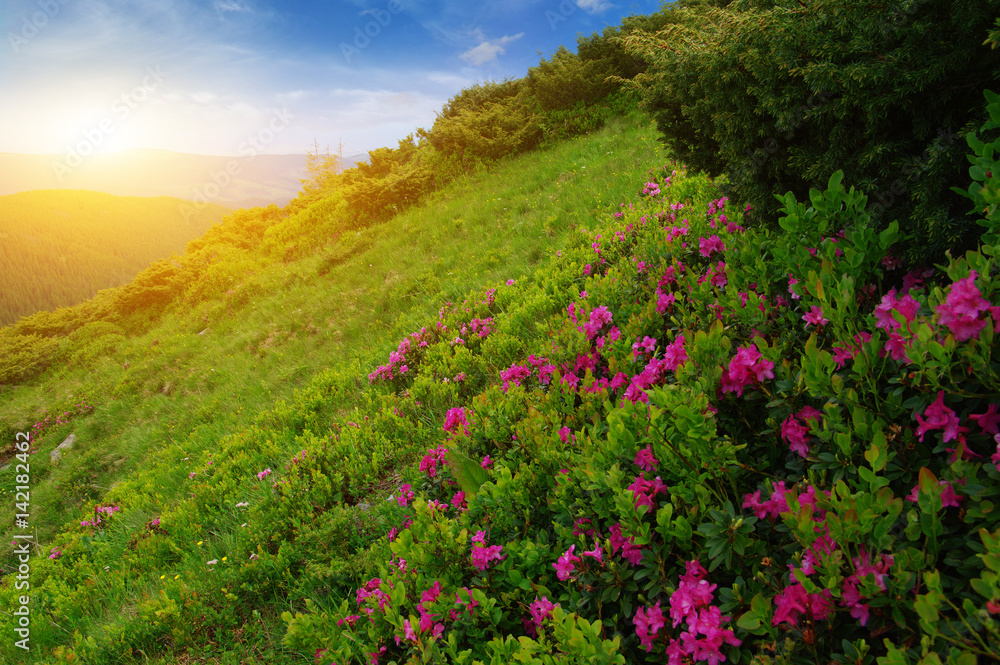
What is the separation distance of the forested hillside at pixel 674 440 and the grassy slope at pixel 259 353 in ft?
0.32

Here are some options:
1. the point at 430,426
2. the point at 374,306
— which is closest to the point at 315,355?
the point at 374,306

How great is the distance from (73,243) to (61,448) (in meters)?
16.4

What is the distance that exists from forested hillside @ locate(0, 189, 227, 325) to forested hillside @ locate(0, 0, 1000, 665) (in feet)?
53.2

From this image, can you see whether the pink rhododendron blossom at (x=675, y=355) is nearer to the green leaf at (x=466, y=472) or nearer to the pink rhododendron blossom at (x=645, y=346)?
the pink rhododendron blossom at (x=645, y=346)

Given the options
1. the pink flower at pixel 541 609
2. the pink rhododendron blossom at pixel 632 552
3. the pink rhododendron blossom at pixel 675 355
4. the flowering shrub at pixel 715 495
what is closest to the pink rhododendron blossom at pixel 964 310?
the flowering shrub at pixel 715 495

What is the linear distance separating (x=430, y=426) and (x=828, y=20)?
3943mm

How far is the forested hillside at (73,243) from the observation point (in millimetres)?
18844

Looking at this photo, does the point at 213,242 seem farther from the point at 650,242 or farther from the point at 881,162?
the point at 881,162

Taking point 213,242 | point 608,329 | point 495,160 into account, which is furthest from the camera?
point 213,242

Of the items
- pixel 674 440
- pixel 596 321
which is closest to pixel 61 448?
pixel 596 321

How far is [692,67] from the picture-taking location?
3311mm

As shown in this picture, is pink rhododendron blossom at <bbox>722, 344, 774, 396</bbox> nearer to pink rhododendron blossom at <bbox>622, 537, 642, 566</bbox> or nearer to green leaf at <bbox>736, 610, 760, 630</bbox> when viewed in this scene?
pink rhododendron blossom at <bbox>622, 537, 642, 566</bbox>

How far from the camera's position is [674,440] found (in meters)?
1.82

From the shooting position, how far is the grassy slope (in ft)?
17.1
